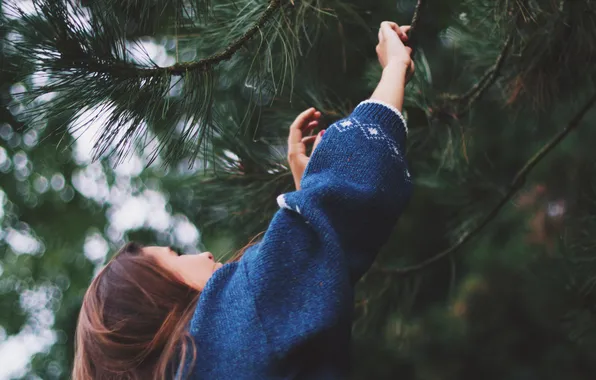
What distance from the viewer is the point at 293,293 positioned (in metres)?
0.77

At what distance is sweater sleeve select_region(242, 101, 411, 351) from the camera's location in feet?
2.50

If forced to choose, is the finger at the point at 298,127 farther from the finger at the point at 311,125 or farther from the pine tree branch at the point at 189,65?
the pine tree branch at the point at 189,65

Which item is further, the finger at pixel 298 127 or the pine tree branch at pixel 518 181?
the pine tree branch at pixel 518 181

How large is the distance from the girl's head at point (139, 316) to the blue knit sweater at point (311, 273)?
6 cm

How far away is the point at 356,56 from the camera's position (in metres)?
1.61

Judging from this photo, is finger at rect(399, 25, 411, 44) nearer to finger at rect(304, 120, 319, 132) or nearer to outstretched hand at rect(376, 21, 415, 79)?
outstretched hand at rect(376, 21, 415, 79)

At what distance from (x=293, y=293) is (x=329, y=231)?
8cm

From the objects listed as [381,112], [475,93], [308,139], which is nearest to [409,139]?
[475,93]

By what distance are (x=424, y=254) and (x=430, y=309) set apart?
233 millimetres

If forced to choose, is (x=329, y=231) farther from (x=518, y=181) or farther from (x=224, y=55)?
(x=518, y=181)

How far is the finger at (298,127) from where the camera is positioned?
1034 mm

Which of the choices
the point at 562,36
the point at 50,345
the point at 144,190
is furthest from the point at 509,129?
A: the point at 50,345

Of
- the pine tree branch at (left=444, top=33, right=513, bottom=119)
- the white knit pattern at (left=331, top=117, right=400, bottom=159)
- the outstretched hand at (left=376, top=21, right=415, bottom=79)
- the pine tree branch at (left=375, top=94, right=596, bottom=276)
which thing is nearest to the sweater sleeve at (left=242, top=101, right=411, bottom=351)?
the white knit pattern at (left=331, top=117, right=400, bottom=159)

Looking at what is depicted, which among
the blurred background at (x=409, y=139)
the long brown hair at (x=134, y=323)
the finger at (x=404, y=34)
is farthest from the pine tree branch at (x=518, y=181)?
the long brown hair at (x=134, y=323)
